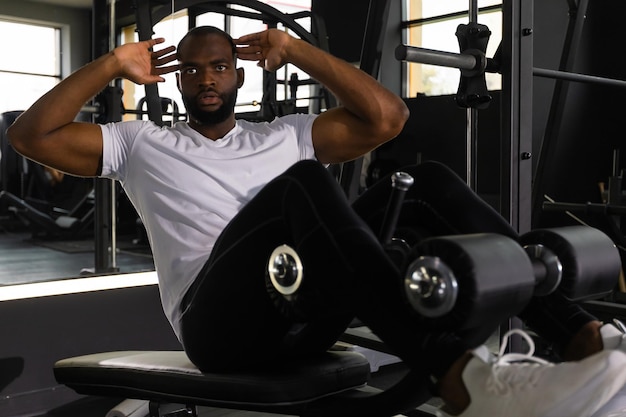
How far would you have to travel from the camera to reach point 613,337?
3.63ft

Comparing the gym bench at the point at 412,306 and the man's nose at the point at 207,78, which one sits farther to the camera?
the man's nose at the point at 207,78

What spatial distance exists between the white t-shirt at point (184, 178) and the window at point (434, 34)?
4674 millimetres

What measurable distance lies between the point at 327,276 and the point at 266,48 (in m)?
0.78

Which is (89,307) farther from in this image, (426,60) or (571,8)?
(571,8)

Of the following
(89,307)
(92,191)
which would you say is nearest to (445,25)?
(92,191)

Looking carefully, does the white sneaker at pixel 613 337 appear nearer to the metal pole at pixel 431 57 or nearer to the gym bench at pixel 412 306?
the gym bench at pixel 412 306

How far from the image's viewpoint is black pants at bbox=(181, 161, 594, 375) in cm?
109

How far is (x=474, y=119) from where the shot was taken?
80.1 inches

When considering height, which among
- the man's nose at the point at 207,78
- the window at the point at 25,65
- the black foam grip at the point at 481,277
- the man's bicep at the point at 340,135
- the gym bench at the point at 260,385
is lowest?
the gym bench at the point at 260,385

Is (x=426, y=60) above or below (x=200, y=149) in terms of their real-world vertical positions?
above

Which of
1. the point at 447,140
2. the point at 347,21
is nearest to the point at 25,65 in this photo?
the point at 447,140

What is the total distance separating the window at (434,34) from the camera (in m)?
6.32

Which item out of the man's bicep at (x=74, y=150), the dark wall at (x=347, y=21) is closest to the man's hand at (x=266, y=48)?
the man's bicep at (x=74, y=150)

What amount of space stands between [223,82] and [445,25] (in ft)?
17.0
